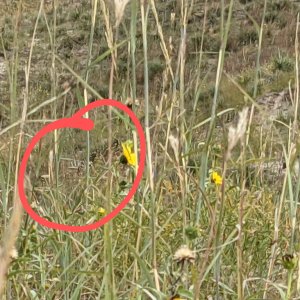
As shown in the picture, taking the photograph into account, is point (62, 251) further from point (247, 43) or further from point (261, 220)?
point (247, 43)

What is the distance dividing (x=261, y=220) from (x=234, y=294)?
363 mm

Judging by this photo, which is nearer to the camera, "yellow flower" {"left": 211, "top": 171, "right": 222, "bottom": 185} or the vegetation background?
the vegetation background

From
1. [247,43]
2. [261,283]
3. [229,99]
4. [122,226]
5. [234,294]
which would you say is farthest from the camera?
[247,43]

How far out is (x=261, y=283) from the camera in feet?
2.69

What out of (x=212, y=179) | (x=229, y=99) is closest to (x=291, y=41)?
(x=229, y=99)

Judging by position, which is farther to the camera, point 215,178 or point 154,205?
point 215,178

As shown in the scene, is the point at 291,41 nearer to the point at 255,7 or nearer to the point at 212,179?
the point at 255,7

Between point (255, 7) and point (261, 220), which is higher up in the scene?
point (255, 7)

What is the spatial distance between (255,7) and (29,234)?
25.5ft

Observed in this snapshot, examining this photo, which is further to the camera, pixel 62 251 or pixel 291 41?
pixel 291 41

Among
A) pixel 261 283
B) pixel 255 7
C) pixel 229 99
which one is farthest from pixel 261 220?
pixel 255 7

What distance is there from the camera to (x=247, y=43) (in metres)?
7.69

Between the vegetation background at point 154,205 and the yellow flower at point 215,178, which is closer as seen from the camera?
the vegetation background at point 154,205

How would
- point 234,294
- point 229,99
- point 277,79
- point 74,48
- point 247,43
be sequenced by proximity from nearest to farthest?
point 234,294, point 229,99, point 277,79, point 247,43, point 74,48
